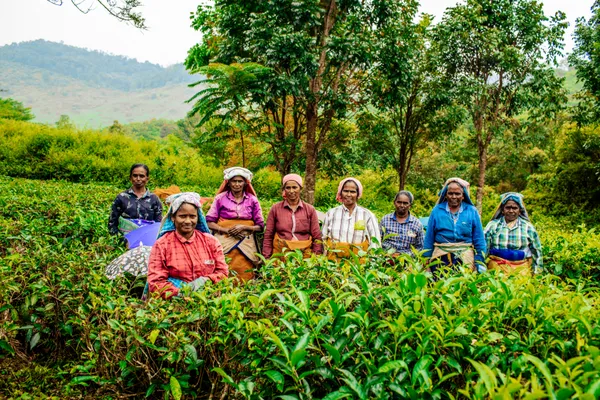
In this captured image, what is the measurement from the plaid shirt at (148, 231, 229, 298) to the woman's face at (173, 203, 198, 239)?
48 mm

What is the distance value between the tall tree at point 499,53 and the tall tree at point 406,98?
0.52 meters

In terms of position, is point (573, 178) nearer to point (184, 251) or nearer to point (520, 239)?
point (520, 239)

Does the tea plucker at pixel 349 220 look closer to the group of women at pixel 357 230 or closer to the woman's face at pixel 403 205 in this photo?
the group of women at pixel 357 230

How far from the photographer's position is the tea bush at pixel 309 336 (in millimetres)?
1517

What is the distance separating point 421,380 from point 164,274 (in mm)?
2112

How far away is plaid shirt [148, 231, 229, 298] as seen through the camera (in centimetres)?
304

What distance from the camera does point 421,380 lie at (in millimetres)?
1463

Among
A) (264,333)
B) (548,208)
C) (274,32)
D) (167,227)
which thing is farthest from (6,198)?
(548,208)

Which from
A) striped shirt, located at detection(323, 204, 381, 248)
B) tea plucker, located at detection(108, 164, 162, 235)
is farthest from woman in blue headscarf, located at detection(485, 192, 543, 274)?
tea plucker, located at detection(108, 164, 162, 235)

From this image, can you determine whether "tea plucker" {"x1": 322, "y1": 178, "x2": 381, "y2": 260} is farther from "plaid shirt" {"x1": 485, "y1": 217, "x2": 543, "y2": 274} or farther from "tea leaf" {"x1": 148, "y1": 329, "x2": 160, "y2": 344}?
"tea leaf" {"x1": 148, "y1": 329, "x2": 160, "y2": 344}

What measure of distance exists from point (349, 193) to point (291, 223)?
661 millimetres

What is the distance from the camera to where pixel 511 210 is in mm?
4082

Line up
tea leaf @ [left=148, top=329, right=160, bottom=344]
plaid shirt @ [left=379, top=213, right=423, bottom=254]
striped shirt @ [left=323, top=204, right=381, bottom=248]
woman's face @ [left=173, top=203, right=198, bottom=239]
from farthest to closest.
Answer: plaid shirt @ [left=379, top=213, right=423, bottom=254] < striped shirt @ [left=323, top=204, right=381, bottom=248] < woman's face @ [left=173, top=203, right=198, bottom=239] < tea leaf @ [left=148, top=329, right=160, bottom=344]

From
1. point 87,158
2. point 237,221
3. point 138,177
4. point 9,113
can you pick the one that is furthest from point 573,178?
point 9,113
